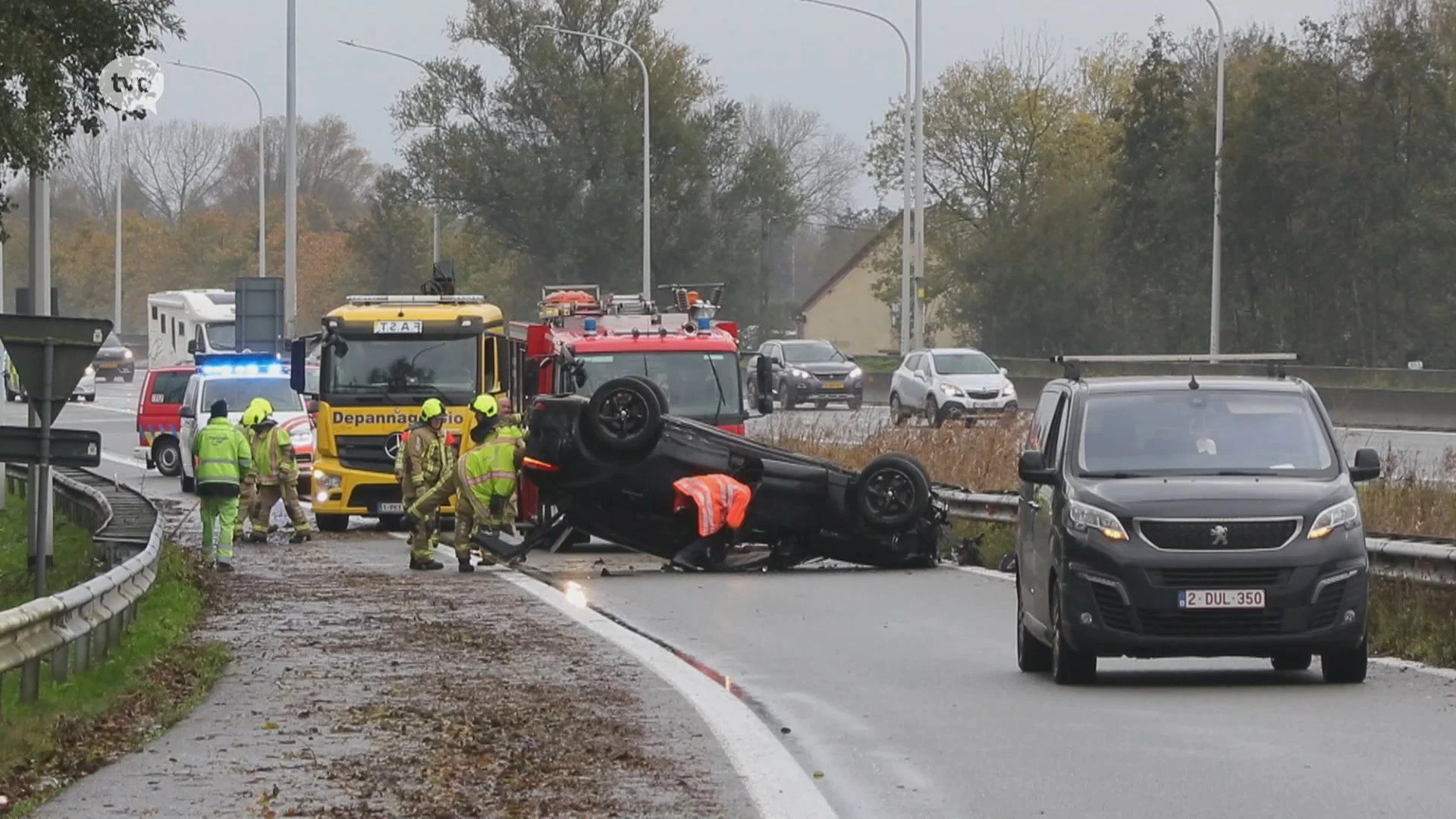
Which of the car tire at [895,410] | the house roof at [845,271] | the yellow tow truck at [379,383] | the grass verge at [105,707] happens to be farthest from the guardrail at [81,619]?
the house roof at [845,271]

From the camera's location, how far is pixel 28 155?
18.5 m

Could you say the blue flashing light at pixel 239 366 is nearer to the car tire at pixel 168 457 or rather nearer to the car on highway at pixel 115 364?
the car tire at pixel 168 457

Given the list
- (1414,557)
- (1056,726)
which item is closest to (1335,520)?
(1056,726)

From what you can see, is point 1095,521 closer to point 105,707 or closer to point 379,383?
point 105,707

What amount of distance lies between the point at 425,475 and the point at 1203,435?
10.7 meters

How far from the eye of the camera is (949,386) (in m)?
44.9

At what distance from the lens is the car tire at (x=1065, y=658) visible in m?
12.3

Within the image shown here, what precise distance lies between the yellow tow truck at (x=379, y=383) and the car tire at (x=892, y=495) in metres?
7.26

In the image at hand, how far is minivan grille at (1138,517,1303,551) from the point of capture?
12008 mm

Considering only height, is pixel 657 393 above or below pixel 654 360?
below

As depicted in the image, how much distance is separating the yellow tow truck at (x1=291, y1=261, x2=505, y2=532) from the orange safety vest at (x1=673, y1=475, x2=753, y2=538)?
6505mm

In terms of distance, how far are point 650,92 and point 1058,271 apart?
15.1 m

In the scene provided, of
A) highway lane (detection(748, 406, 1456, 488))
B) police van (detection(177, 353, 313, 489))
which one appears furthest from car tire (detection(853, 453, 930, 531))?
police van (detection(177, 353, 313, 489))

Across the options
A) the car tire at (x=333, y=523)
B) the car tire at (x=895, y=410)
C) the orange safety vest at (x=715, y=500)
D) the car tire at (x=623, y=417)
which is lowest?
the car tire at (x=333, y=523)
